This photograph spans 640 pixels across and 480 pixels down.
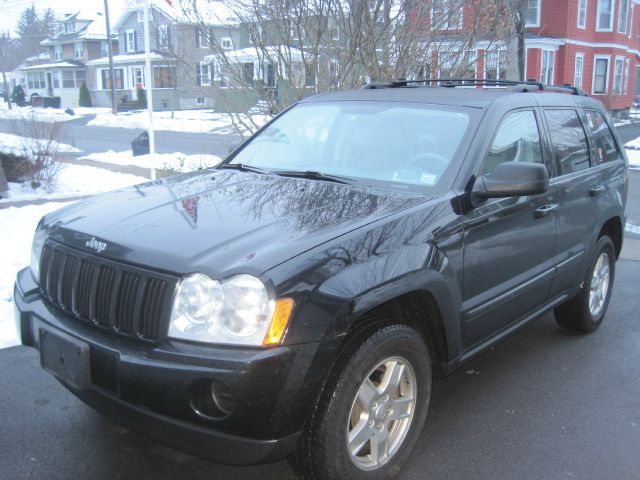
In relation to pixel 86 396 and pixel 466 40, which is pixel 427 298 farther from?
pixel 466 40

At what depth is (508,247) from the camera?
3.51m

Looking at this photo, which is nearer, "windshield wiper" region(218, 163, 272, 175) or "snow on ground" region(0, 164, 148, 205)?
"windshield wiper" region(218, 163, 272, 175)

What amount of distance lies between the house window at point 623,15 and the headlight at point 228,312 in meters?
36.6

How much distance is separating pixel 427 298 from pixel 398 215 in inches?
16.6

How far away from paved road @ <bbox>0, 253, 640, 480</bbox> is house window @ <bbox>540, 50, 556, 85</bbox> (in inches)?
1078

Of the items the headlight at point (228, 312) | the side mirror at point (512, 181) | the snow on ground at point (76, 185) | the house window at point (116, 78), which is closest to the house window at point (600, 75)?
the snow on ground at point (76, 185)

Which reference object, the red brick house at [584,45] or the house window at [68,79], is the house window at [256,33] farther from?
the house window at [68,79]

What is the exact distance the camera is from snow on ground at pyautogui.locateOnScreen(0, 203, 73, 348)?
471 centimetres

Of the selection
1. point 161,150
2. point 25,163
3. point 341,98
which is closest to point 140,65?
point 161,150

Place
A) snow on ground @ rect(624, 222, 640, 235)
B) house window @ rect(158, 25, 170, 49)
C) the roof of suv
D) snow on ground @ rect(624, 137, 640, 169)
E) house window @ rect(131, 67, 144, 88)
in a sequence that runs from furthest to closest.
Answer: house window @ rect(131, 67, 144, 88)
snow on ground @ rect(624, 137, 640, 169)
house window @ rect(158, 25, 170, 49)
snow on ground @ rect(624, 222, 640, 235)
the roof of suv

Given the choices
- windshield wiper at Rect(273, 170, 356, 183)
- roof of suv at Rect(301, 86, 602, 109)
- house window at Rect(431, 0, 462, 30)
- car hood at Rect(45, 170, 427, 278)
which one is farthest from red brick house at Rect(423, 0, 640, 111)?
car hood at Rect(45, 170, 427, 278)

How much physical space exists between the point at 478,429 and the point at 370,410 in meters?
1.00

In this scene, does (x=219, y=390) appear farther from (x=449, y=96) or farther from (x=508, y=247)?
(x=449, y=96)

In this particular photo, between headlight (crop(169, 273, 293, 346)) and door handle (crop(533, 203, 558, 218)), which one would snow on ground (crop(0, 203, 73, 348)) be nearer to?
headlight (crop(169, 273, 293, 346))
